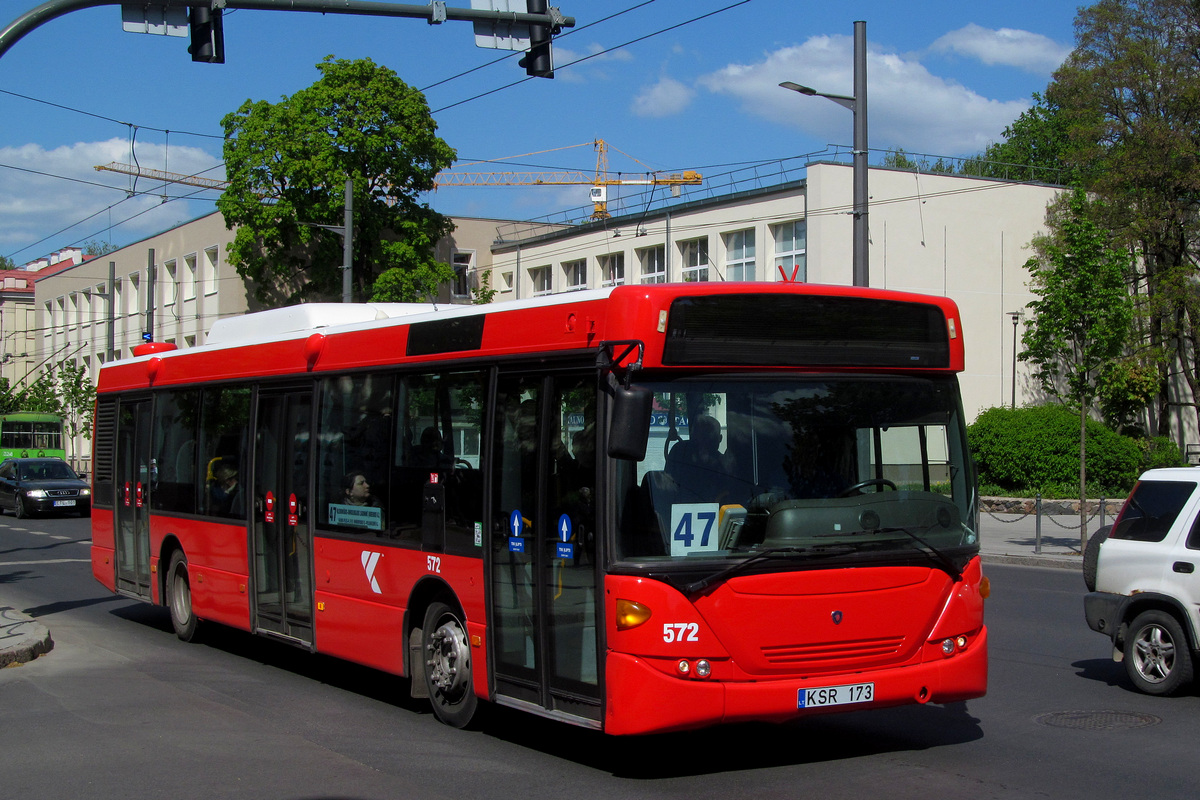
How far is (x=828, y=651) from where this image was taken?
21.8 feet

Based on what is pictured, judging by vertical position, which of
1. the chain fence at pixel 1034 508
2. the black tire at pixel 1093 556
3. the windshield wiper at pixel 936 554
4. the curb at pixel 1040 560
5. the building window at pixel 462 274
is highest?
the building window at pixel 462 274

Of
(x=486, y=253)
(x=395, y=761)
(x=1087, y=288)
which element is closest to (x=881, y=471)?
(x=395, y=761)

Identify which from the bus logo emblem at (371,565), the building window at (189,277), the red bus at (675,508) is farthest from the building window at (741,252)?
the red bus at (675,508)

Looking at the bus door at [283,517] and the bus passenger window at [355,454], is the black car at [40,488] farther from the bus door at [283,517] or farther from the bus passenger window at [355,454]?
the bus passenger window at [355,454]

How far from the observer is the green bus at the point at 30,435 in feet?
162

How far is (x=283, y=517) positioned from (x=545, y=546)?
13.5ft

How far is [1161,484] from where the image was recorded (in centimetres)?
931

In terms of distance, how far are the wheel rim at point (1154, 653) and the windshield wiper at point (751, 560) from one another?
380cm

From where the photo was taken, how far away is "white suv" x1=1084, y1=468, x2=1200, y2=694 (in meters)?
8.83

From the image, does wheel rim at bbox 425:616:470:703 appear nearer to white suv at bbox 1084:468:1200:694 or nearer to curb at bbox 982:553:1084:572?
white suv at bbox 1084:468:1200:694

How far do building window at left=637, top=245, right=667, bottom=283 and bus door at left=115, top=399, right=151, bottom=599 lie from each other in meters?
29.7

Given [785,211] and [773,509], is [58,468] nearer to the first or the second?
[785,211]

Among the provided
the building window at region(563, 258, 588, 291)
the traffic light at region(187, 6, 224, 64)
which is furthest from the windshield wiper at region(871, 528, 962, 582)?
the building window at region(563, 258, 588, 291)

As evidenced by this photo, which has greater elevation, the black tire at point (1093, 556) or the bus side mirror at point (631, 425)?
the bus side mirror at point (631, 425)
